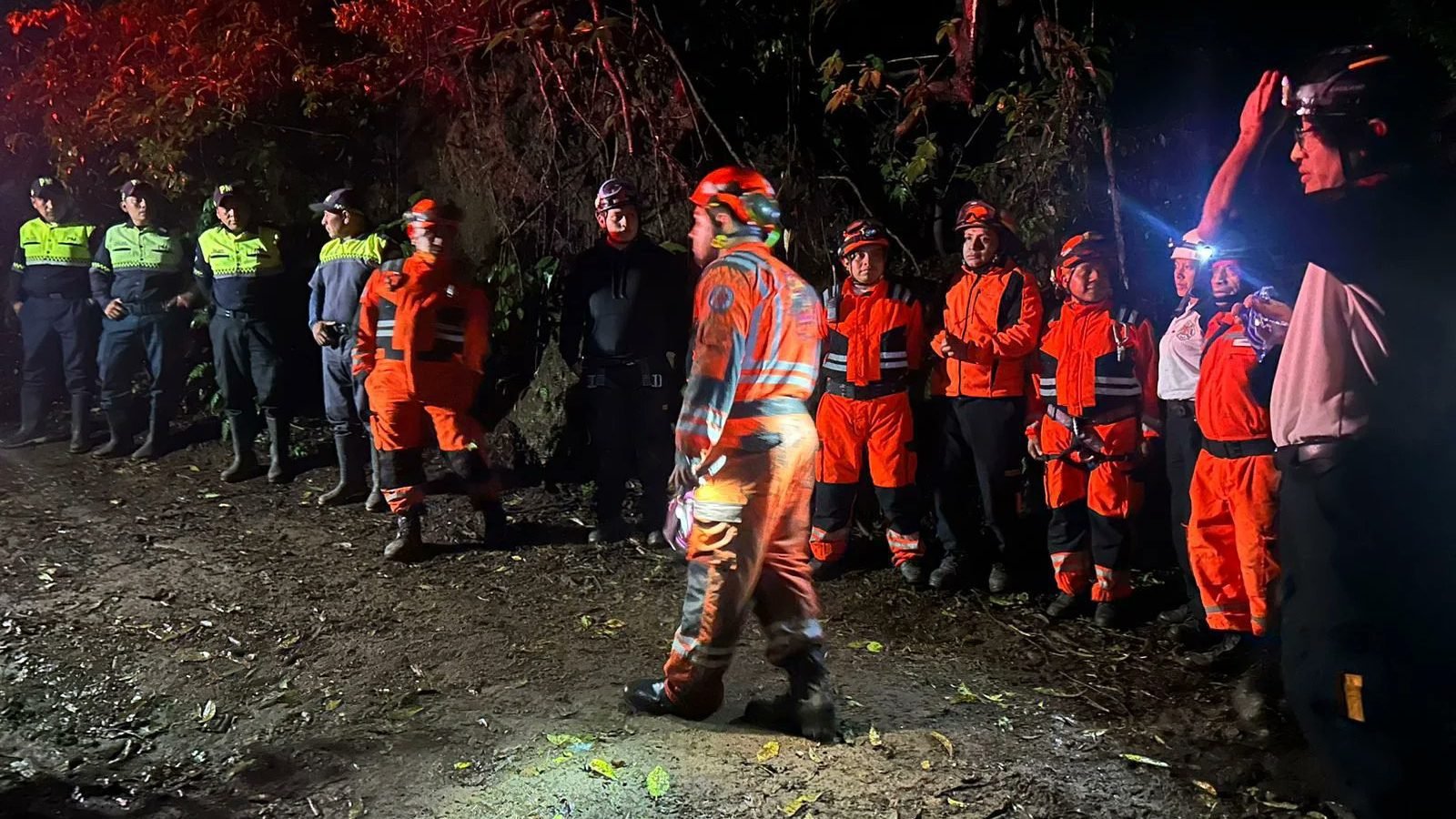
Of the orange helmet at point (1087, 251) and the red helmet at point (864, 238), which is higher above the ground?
the red helmet at point (864, 238)

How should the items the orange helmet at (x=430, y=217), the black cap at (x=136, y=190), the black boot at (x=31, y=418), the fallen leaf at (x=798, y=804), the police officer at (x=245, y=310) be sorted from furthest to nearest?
the black boot at (x=31, y=418) < the black cap at (x=136, y=190) < the police officer at (x=245, y=310) < the orange helmet at (x=430, y=217) < the fallen leaf at (x=798, y=804)

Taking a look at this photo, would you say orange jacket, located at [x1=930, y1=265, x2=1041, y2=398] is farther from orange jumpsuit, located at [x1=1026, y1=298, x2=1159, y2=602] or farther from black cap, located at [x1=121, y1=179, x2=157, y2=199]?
black cap, located at [x1=121, y1=179, x2=157, y2=199]

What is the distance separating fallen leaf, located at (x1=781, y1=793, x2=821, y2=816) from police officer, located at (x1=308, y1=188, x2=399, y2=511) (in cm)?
498

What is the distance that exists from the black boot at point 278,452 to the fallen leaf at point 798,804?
6383 millimetres

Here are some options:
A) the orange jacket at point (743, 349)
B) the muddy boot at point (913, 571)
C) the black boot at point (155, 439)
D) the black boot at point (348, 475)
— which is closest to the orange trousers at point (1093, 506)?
the muddy boot at point (913, 571)

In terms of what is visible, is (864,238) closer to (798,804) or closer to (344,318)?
(798,804)

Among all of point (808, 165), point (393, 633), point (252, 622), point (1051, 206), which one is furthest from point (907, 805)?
point (808, 165)

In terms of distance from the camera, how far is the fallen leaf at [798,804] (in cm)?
354

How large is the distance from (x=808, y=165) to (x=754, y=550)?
4.91 meters

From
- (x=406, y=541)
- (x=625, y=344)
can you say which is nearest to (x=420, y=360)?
(x=406, y=541)

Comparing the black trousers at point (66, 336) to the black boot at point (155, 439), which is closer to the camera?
the black boot at point (155, 439)

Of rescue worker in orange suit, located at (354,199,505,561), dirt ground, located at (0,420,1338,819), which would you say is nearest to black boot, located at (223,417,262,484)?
dirt ground, located at (0,420,1338,819)

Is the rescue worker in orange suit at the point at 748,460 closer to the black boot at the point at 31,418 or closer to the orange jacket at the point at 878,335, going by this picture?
the orange jacket at the point at 878,335

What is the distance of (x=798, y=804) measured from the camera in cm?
358
